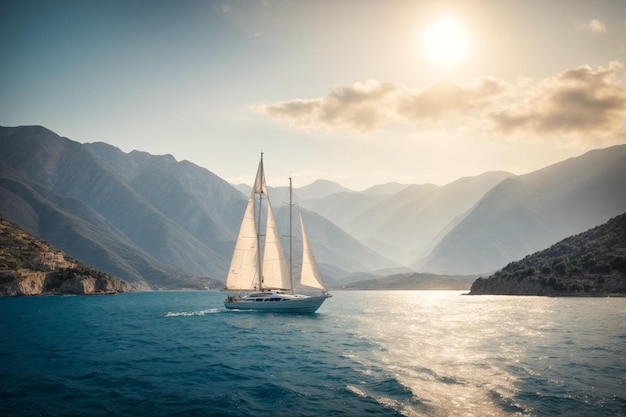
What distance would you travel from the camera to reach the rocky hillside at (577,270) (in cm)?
12738

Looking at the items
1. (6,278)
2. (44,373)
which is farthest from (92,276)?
(44,373)

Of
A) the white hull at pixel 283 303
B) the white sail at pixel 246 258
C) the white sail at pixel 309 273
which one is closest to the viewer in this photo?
the white sail at pixel 309 273

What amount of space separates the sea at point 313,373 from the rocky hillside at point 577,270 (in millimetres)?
93181

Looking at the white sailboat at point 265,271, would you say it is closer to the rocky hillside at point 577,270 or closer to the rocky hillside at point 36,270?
the rocky hillside at point 577,270

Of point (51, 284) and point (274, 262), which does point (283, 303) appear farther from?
point (51, 284)

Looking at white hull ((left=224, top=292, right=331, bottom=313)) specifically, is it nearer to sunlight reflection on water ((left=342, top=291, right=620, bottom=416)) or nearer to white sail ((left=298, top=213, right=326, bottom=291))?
white sail ((left=298, top=213, right=326, bottom=291))

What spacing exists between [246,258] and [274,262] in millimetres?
5791

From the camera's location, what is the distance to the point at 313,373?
28.5 meters

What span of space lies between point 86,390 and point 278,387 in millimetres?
11780

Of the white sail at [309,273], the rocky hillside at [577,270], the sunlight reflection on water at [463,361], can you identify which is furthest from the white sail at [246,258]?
the rocky hillside at [577,270]

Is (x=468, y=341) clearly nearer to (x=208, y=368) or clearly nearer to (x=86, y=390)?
(x=208, y=368)

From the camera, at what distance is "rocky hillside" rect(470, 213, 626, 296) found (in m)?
127

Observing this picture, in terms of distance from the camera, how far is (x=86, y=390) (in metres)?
23.5

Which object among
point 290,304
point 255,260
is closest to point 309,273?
point 290,304
